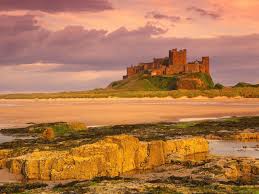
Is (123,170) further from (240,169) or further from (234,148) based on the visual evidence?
(234,148)

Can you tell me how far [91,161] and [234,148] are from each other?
1121cm

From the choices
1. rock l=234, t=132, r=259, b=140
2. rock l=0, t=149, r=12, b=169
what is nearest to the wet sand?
rock l=234, t=132, r=259, b=140

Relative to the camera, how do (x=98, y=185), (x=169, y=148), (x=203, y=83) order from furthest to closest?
(x=203, y=83), (x=169, y=148), (x=98, y=185)

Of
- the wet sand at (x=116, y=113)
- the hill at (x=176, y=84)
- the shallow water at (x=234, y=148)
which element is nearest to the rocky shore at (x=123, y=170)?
the shallow water at (x=234, y=148)

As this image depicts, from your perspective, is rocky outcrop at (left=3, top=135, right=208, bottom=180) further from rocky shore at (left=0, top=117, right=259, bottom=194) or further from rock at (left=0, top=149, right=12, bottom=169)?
rock at (left=0, top=149, right=12, bottom=169)

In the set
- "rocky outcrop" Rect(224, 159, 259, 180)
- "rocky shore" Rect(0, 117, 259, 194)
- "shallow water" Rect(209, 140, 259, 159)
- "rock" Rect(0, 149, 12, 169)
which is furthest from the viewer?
"shallow water" Rect(209, 140, 259, 159)

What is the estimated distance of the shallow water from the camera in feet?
76.5

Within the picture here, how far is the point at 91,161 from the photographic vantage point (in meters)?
17.8

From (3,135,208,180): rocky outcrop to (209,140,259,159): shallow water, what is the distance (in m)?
4.94

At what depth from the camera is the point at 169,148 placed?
22.6 meters

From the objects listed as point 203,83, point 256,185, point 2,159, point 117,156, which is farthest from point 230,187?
point 203,83

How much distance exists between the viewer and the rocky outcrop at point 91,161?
1742 centimetres

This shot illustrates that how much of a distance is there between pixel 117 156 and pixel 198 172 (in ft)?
11.3

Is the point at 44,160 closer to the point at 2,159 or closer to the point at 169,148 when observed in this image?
the point at 2,159
